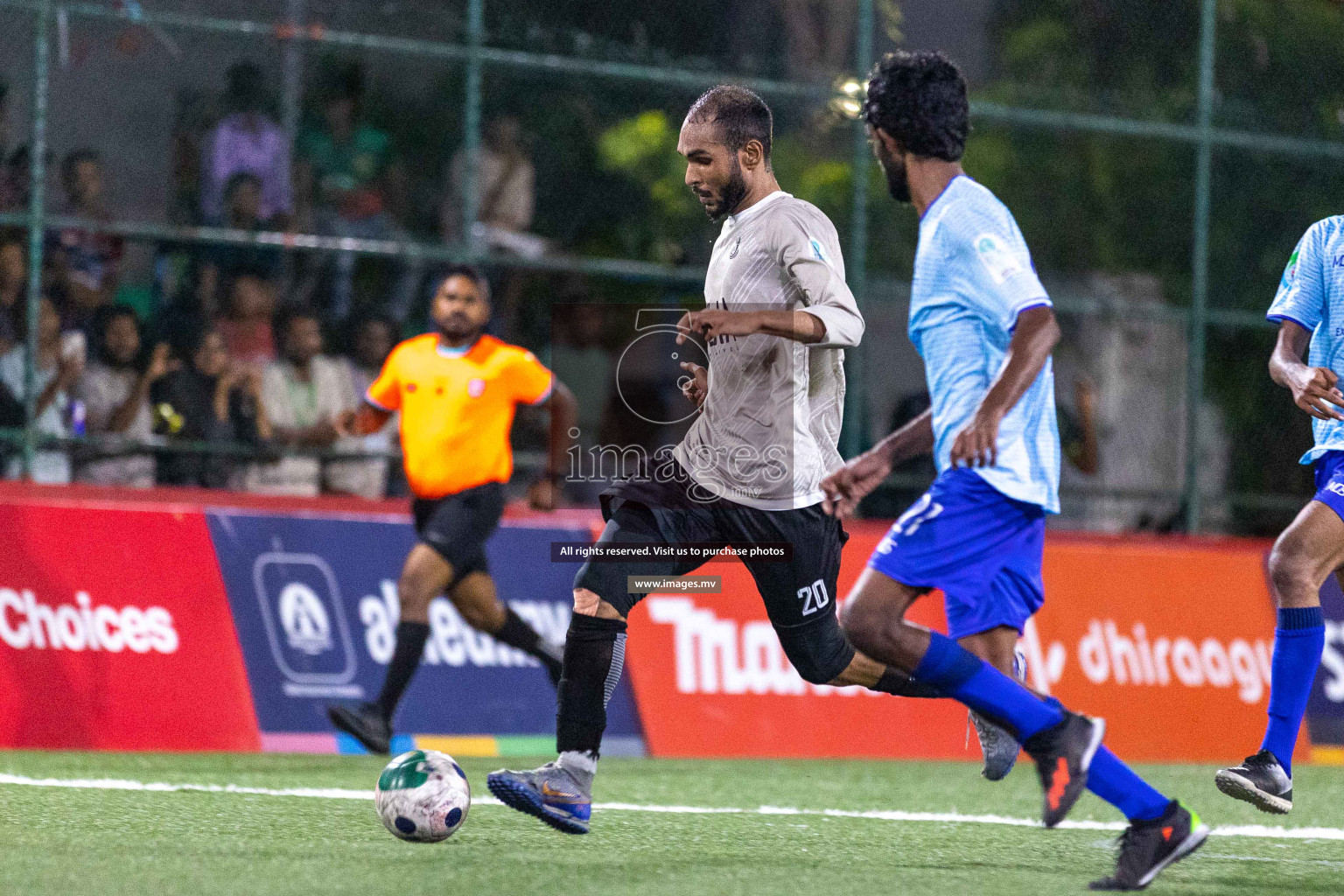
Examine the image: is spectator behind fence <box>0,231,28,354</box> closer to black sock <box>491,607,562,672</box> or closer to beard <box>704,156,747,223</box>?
black sock <box>491,607,562,672</box>

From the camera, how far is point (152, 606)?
9.23m

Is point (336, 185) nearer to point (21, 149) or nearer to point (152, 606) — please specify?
point (21, 149)

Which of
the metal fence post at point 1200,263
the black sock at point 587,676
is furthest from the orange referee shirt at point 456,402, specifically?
the metal fence post at point 1200,263

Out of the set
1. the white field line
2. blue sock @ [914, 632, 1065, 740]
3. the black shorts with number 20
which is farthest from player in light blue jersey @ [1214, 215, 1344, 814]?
blue sock @ [914, 632, 1065, 740]

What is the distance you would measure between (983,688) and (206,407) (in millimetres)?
6875

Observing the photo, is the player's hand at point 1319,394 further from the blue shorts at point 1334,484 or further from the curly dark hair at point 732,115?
the curly dark hair at point 732,115

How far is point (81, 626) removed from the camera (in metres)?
9.07

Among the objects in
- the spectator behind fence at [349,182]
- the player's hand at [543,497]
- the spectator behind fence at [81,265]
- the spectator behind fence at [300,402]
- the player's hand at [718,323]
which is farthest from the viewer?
the spectator behind fence at [349,182]

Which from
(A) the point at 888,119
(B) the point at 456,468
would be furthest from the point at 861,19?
(A) the point at 888,119

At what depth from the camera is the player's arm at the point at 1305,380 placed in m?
6.49

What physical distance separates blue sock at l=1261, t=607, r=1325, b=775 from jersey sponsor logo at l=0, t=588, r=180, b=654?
5109 millimetres

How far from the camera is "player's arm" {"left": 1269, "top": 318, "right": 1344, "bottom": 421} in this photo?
6.49 meters

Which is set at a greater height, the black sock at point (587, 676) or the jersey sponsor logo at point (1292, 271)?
the jersey sponsor logo at point (1292, 271)

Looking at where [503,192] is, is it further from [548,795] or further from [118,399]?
[548,795]
